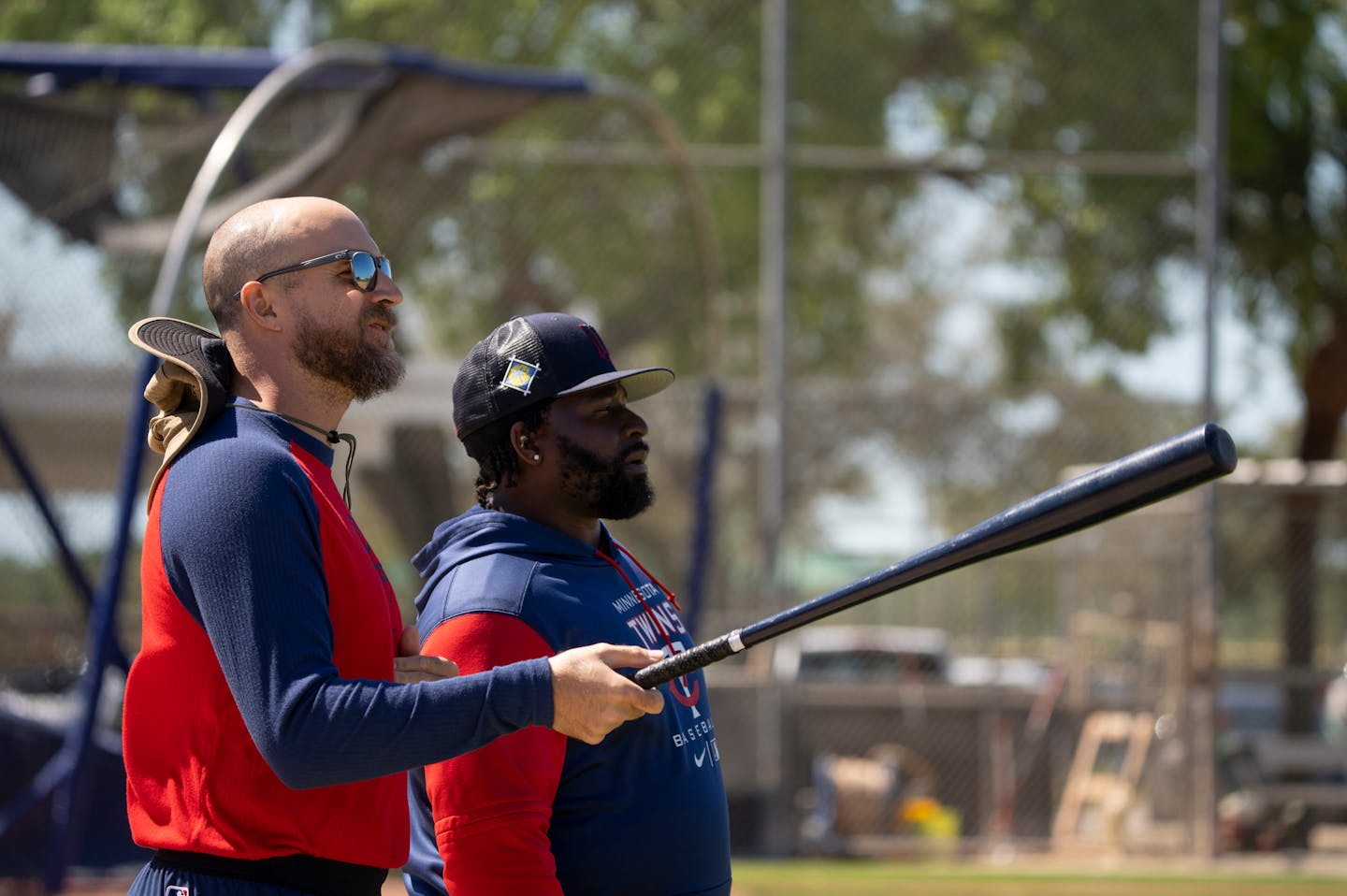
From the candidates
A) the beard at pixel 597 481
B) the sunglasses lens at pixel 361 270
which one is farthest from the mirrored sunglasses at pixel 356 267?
the beard at pixel 597 481

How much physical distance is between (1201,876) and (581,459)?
819 centimetres

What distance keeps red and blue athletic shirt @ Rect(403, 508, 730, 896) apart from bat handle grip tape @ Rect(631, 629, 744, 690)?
0.46m

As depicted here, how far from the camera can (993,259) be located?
46.2 ft

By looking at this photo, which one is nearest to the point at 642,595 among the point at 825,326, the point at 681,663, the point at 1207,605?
the point at 681,663

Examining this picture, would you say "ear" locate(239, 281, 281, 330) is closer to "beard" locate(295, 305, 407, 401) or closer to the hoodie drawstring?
"beard" locate(295, 305, 407, 401)

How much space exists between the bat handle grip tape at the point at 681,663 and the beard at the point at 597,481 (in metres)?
0.78

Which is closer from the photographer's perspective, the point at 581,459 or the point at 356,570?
the point at 356,570

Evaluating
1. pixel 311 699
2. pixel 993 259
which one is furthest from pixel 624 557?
pixel 993 259

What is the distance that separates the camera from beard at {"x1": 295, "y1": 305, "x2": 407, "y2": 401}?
8.18 ft

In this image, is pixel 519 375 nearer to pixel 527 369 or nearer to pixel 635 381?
pixel 527 369

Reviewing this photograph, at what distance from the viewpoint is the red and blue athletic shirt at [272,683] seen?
2.17 meters

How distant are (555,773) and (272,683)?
0.80 meters

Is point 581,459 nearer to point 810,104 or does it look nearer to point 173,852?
point 173,852

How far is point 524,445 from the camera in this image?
320 centimetres
